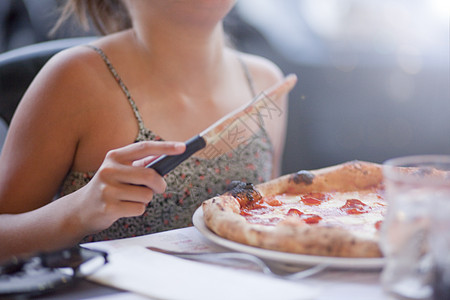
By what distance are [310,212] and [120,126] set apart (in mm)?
483

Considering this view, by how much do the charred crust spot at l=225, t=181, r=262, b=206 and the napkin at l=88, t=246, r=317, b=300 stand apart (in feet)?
0.62

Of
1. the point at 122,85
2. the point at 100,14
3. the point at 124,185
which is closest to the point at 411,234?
the point at 124,185

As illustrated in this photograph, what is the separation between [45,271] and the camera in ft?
1.88

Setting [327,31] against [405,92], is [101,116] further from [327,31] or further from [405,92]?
[327,31]

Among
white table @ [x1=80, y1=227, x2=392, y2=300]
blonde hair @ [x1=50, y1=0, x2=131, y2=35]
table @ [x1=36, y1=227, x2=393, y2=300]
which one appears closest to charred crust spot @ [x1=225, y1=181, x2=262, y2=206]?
white table @ [x1=80, y1=227, x2=392, y2=300]

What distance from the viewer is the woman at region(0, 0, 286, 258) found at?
830mm

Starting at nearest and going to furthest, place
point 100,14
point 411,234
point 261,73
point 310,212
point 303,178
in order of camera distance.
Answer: point 411,234 < point 310,212 < point 303,178 < point 100,14 < point 261,73

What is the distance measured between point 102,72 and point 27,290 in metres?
0.65

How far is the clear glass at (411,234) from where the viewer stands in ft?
1.68

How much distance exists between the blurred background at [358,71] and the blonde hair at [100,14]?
0.48 meters

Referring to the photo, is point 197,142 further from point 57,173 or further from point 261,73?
point 261,73

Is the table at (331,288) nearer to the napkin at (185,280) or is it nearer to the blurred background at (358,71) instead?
the napkin at (185,280)

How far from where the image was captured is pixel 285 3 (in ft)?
8.98

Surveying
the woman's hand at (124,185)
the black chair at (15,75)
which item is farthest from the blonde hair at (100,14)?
the woman's hand at (124,185)
